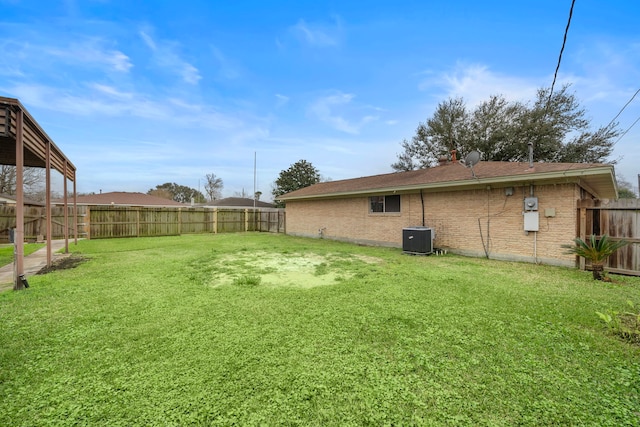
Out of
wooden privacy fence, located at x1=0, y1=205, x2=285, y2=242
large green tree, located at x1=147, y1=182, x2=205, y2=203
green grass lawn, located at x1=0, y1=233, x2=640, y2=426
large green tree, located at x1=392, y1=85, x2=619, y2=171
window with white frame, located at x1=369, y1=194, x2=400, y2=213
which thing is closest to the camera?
green grass lawn, located at x1=0, y1=233, x2=640, y2=426

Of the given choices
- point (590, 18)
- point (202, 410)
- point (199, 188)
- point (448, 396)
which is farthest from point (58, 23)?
point (199, 188)

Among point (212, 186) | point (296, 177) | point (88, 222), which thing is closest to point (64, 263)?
point (88, 222)

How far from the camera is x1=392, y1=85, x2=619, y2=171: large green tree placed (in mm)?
16391

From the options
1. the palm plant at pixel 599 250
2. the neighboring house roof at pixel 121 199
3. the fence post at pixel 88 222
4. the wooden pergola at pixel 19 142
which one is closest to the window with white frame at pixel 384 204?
the palm plant at pixel 599 250

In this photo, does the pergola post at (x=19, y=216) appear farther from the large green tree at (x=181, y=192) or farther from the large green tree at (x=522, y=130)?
the large green tree at (x=181, y=192)

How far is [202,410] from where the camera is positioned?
1.79 metres

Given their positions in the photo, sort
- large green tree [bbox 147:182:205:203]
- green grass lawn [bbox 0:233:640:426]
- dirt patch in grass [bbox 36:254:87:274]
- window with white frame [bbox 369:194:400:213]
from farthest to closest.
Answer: large green tree [bbox 147:182:205:203]
window with white frame [bbox 369:194:400:213]
dirt patch in grass [bbox 36:254:87:274]
green grass lawn [bbox 0:233:640:426]

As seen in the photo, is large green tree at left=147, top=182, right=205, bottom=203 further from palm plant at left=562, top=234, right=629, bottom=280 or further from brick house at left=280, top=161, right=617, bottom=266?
palm plant at left=562, top=234, right=629, bottom=280

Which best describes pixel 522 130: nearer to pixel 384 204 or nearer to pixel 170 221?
pixel 384 204

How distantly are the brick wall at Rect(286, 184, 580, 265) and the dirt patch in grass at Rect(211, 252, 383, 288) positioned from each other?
3.02m

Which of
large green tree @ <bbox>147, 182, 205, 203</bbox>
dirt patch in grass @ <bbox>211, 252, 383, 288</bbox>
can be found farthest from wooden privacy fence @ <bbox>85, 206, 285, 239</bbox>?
large green tree @ <bbox>147, 182, 205, 203</bbox>

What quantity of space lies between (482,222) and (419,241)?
1.96m

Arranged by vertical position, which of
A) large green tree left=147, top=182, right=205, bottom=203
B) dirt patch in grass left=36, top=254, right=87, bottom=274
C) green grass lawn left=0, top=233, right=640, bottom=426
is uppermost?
large green tree left=147, top=182, right=205, bottom=203

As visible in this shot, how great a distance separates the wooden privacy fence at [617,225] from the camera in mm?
5852
